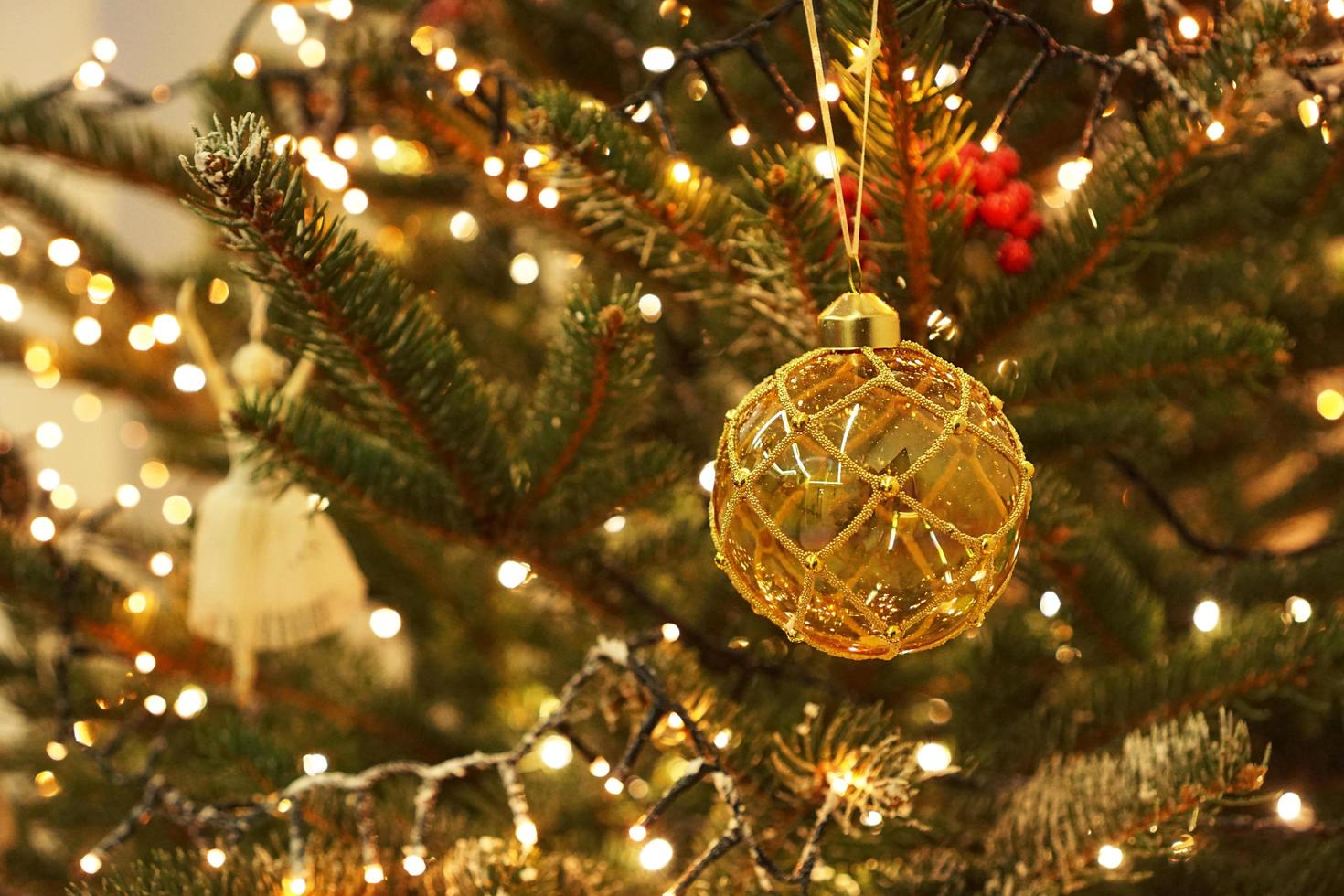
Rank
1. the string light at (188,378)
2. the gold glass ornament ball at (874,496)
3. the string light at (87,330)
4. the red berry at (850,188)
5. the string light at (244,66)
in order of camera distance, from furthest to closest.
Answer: the string light at (87,330), the string light at (244,66), the string light at (188,378), the red berry at (850,188), the gold glass ornament ball at (874,496)

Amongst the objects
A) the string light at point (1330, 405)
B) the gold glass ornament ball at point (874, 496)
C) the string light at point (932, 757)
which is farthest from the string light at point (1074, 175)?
the string light at point (1330, 405)

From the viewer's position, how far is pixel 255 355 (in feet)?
2.18

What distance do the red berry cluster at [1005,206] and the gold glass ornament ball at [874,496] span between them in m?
0.14

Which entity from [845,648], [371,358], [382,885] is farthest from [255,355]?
Result: [845,648]

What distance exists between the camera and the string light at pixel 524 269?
0.90 meters

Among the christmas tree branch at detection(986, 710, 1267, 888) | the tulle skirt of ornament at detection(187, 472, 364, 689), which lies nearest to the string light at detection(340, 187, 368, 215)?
the tulle skirt of ornament at detection(187, 472, 364, 689)

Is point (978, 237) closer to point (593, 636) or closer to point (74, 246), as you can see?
point (593, 636)

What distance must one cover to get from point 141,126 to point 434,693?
51 centimetres

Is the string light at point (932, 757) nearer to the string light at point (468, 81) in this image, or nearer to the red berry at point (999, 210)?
the red berry at point (999, 210)

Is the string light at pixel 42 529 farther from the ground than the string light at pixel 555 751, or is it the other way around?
the string light at pixel 42 529

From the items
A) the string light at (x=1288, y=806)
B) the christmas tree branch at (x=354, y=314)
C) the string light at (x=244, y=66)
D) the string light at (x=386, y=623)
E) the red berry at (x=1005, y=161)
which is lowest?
the string light at (x=1288, y=806)

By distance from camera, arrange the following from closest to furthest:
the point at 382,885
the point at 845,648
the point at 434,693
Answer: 1. the point at 845,648
2. the point at 382,885
3. the point at 434,693

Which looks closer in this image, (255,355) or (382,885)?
(382,885)

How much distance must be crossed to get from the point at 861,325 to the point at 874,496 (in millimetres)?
67
